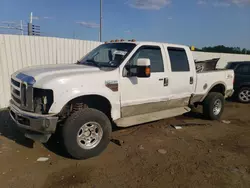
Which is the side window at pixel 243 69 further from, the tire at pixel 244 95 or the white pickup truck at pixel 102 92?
the white pickup truck at pixel 102 92

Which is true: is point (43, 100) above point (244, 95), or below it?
above

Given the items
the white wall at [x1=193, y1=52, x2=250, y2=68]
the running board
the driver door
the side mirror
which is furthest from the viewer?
the white wall at [x1=193, y1=52, x2=250, y2=68]

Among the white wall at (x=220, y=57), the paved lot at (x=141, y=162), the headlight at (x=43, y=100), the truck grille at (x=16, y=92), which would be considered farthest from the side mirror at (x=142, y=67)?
the white wall at (x=220, y=57)

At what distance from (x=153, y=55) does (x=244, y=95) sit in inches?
250

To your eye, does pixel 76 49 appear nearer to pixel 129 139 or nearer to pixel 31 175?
pixel 129 139

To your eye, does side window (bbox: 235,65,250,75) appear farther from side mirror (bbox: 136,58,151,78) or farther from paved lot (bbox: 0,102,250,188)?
side mirror (bbox: 136,58,151,78)

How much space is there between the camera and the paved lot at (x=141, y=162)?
125 inches

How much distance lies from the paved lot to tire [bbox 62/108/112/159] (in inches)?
6.6

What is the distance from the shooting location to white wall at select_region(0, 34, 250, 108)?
6777 millimetres

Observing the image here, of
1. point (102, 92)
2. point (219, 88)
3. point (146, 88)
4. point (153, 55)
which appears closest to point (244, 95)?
point (219, 88)

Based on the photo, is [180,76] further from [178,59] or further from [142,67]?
[142,67]

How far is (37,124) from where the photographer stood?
3340 millimetres

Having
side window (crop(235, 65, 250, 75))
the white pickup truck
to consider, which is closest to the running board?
the white pickup truck

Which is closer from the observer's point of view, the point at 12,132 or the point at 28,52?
the point at 12,132
